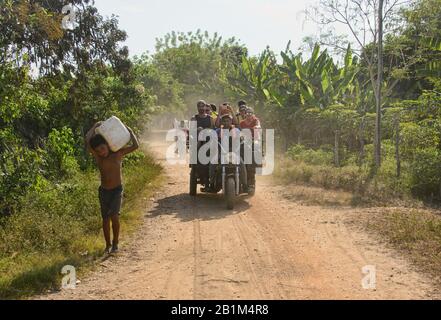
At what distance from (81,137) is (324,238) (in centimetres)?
797

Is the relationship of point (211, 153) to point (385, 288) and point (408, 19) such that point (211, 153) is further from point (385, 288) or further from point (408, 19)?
point (408, 19)

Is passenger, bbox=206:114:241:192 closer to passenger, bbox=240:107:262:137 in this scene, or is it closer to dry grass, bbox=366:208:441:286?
passenger, bbox=240:107:262:137

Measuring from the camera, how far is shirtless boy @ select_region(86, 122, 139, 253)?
6.68m

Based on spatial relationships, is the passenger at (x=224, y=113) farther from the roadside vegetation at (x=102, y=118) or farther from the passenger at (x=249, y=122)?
the roadside vegetation at (x=102, y=118)

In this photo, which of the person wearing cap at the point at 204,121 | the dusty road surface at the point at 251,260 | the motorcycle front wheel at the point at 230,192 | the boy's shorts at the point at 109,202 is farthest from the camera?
the person wearing cap at the point at 204,121

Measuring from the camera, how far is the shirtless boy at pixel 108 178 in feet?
21.9

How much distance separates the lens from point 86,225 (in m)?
7.90

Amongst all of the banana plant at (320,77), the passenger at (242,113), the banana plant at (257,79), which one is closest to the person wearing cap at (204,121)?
the passenger at (242,113)

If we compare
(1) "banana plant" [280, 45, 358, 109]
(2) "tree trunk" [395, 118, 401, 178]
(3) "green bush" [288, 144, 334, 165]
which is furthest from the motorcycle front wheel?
(1) "banana plant" [280, 45, 358, 109]

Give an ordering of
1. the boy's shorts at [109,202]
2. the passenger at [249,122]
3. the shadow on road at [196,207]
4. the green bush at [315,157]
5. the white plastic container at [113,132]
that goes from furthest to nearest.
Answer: the green bush at [315,157], the passenger at [249,122], the shadow on road at [196,207], the boy's shorts at [109,202], the white plastic container at [113,132]

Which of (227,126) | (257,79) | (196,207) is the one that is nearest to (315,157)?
(227,126)

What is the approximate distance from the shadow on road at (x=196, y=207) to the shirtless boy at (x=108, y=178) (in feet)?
7.19

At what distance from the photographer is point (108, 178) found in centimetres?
677
